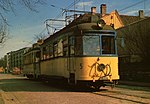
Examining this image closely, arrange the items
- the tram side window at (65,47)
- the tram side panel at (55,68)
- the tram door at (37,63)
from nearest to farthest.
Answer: the tram side window at (65,47)
the tram side panel at (55,68)
the tram door at (37,63)

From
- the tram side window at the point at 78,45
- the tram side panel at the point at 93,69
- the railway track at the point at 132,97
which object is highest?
the tram side window at the point at 78,45

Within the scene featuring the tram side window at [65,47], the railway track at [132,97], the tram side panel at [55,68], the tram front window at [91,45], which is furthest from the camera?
the tram side panel at [55,68]

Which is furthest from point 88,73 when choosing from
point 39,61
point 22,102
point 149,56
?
point 149,56

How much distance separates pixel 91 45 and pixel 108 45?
1065 millimetres

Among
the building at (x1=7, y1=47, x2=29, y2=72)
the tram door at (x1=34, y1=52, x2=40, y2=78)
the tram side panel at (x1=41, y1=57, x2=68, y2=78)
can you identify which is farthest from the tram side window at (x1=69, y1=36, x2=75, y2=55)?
the building at (x1=7, y1=47, x2=29, y2=72)

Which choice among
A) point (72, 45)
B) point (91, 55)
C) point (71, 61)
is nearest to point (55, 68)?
point (71, 61)

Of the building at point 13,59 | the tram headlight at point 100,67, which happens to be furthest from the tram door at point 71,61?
the building at point 13,59

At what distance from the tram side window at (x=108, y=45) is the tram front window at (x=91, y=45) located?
39 centimetres

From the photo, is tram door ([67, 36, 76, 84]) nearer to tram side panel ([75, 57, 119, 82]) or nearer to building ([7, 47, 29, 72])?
tram side panel ([75, 57, 119, 82])

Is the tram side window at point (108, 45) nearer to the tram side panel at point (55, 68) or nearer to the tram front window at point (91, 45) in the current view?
the tram front window at point (91, 45)

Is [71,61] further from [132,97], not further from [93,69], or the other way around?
[132,97]

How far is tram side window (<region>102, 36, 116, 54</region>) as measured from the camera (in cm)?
1748

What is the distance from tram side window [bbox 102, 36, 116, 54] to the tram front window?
0.39 meters

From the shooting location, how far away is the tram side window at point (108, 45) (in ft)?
57.4
